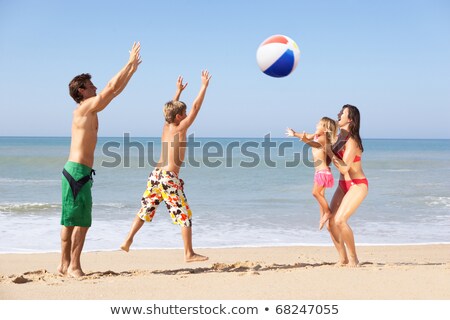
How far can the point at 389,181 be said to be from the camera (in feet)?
64.6

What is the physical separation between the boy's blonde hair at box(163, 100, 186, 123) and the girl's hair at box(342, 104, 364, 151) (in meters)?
1.73

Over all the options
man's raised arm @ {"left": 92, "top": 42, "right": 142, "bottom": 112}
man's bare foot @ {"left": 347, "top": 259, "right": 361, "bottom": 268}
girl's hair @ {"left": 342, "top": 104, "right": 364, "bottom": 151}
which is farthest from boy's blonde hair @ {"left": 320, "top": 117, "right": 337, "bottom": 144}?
man's raised arm @ {"left": 92, "top": 42, "right": 142, "bottom": 112}

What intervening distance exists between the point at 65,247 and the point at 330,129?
9.95 ft

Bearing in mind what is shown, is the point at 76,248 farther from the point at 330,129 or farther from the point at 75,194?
the point at 330,129

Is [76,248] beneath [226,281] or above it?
above

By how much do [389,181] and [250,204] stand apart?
840 cm

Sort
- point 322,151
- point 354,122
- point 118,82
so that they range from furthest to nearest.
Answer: point 322,151, point 354,122, point 118,82

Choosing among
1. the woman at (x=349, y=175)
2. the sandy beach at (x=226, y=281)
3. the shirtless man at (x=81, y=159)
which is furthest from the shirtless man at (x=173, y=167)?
the woman at (x=349, y=175)

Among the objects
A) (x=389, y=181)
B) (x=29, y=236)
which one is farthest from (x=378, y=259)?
(x=389, y=181)

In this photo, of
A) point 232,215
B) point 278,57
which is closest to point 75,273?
point 278,57

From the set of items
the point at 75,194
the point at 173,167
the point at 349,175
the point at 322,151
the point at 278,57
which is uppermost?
the point at 278,57

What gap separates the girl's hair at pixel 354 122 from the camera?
19.2 feet

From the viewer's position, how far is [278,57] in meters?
7.09
